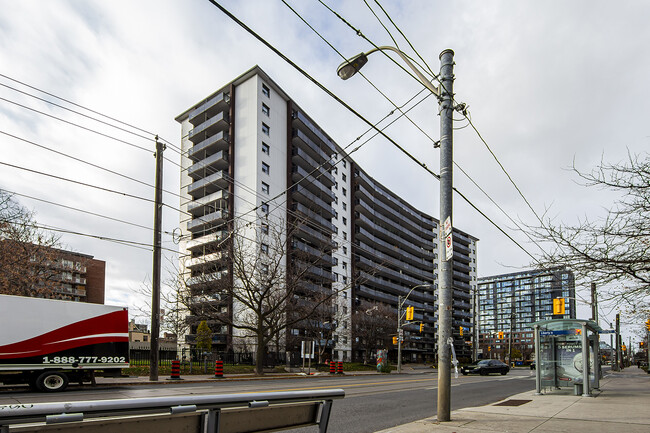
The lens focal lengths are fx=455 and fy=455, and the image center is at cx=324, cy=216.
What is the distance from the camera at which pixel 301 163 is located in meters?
65.7

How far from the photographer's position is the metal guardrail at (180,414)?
127 inches

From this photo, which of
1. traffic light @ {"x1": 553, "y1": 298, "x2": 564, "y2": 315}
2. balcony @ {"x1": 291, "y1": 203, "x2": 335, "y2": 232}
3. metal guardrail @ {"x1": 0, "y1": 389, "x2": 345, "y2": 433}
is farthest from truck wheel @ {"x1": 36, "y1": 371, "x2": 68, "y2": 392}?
balcony @ {"x1": 291, "y1": 203, "x2": 335, "y2": 232}

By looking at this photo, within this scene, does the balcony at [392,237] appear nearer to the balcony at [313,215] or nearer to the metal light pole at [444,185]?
the balcony at [313,215]

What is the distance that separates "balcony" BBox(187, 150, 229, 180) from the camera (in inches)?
2334

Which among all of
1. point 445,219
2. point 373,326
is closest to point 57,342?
point 445,219

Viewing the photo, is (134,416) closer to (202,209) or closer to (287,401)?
(287,401)

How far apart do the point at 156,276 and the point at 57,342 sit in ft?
20.0

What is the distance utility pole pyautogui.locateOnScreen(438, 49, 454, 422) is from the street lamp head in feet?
6.32

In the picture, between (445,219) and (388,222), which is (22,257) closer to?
(445,219)

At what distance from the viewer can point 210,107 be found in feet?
205

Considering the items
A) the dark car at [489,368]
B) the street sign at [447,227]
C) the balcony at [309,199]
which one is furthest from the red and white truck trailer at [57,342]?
the balcony at [309,199]

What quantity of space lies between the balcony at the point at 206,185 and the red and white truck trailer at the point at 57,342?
40.9 metres

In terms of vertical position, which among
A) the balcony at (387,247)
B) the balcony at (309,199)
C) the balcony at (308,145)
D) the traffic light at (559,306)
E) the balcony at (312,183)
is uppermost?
the balcony at (308,145)

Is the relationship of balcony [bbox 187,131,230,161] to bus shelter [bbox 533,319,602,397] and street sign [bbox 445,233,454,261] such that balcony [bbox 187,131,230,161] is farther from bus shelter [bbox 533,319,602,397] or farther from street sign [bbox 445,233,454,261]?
street sign [bbox 445,233,454,261]
